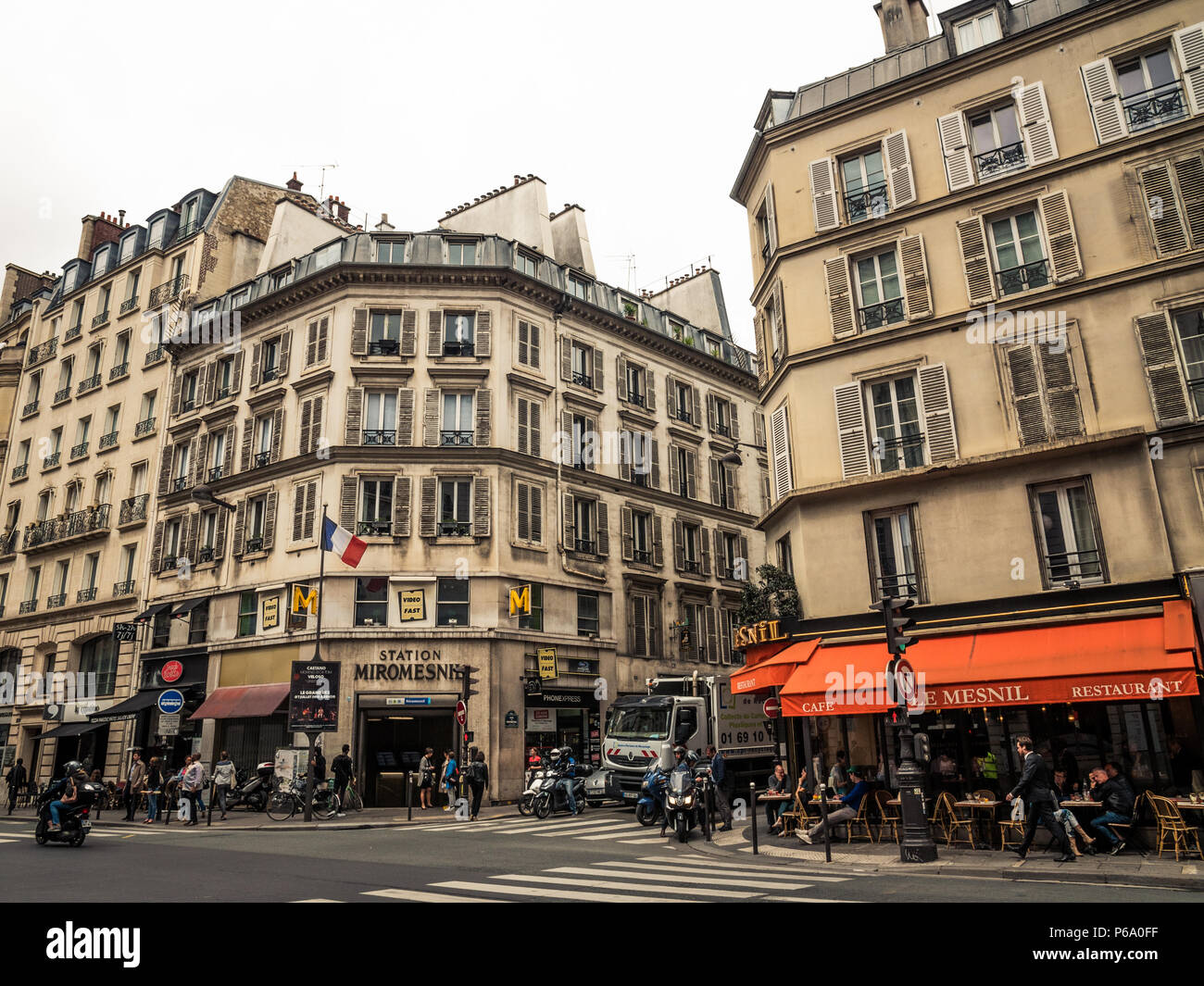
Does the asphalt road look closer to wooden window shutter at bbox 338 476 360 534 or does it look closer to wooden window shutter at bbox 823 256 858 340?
wooden window shutter at bbox 823 256 858 340

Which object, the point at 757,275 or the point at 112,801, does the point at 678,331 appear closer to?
the point at 757,275

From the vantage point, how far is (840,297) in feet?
62.4

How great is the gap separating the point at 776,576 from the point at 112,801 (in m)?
24.7

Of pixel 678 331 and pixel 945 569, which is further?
pixel 678 331

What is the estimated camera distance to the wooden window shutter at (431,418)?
94.5 ft

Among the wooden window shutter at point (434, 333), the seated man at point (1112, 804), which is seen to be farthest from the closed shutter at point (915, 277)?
the wooden window shutter at point (434, 333)

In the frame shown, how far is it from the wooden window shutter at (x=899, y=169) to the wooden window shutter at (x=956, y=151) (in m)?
0.71

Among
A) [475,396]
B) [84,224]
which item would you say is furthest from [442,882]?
[84,224]

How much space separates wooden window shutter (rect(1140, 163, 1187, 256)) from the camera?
50.8 ft

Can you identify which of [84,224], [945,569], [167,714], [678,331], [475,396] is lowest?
[167,714]

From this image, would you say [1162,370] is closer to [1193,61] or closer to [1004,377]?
[1004,377]

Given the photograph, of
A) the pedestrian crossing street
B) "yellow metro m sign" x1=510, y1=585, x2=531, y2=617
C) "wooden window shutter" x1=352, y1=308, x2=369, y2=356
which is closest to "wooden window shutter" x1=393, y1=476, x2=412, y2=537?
"yellow metro m sign" x1=510, y1=585, x2=531, y2=617

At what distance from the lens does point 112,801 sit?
1160 inches

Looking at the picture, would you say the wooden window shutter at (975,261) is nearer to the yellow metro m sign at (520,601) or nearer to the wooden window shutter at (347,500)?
the yellow metro m sign at (520,601)
